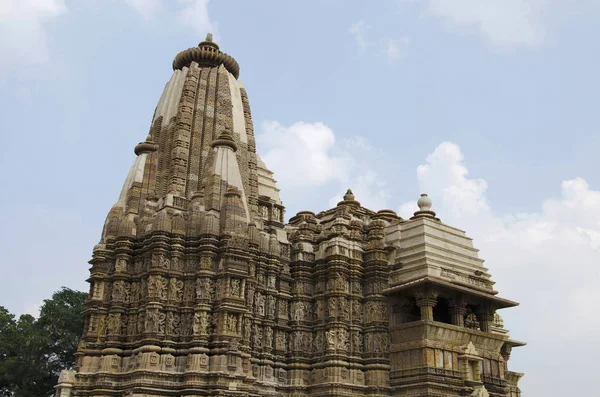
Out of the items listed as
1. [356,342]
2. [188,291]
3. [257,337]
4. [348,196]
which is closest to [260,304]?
[257,337]

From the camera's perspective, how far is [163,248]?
18688mm

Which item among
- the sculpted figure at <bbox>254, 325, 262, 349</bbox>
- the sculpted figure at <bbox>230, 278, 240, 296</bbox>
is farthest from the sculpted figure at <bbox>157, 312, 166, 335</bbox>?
the sculpted figure at <bbox>254, 325, 262, 349</bbox>

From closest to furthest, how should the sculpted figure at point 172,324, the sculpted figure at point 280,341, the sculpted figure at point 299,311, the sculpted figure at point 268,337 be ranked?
the sculpted figure at point 172,324 → the sculpted figure at point 268,337 → the sculpted figure at point 280,341 → the sculpted figure at point 299,311

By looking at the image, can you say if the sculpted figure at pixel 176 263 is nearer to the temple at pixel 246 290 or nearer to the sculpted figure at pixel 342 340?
the temple at pixel 246 290

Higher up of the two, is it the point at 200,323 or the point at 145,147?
the point at 145,147

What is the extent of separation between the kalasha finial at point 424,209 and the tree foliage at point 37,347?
17.1 meters

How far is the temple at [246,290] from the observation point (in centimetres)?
1789

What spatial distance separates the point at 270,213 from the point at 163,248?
5967mm

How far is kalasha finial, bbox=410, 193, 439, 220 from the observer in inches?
1008

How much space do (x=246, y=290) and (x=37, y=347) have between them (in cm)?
1425

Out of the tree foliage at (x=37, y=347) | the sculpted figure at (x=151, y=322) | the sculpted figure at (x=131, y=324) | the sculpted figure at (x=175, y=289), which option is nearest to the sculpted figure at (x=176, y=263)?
the sculpted figure at (x=175, y=289)

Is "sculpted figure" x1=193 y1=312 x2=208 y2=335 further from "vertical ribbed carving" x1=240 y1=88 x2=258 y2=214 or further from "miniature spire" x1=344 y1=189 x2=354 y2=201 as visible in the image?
"miniature spire" x1=344 y1=189 x2=354 y2=201

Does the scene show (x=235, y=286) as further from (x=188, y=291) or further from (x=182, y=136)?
(x=182, y=136)

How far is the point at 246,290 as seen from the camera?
63.0 feet
